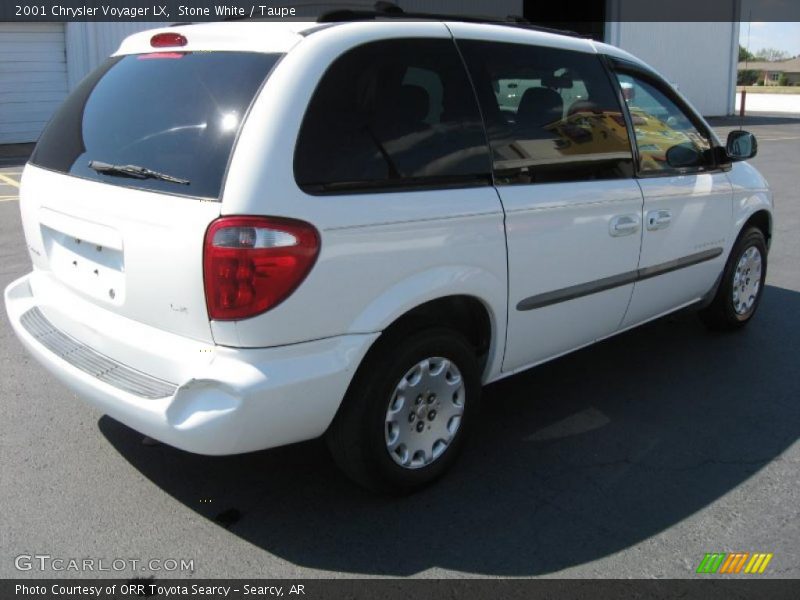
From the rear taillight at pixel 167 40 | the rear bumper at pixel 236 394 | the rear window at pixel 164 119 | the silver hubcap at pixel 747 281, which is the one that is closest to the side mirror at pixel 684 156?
the silver hubcap at pixel 747 281

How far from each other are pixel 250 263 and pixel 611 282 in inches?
81.0

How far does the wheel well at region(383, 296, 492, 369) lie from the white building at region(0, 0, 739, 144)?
17198mm

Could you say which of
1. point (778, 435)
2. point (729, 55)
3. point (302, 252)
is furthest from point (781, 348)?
point (729, 55)

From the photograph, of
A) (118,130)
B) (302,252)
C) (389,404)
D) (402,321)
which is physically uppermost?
(118,130)

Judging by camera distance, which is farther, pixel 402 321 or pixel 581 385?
pixel 581 385

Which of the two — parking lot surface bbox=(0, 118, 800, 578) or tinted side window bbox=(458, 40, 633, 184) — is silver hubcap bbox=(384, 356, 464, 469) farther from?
tinted side window bbox=(458, 40, 633, 184)

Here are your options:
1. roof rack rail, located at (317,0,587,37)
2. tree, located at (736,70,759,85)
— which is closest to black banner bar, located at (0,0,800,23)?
roof rack rail, located at (317,0,587,37)

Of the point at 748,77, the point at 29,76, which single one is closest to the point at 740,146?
the point at 29,76

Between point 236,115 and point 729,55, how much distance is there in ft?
107

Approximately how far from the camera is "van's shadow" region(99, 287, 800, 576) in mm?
2996

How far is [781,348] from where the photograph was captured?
16.7 ft

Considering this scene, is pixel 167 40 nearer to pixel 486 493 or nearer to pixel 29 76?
pixel 486 493
